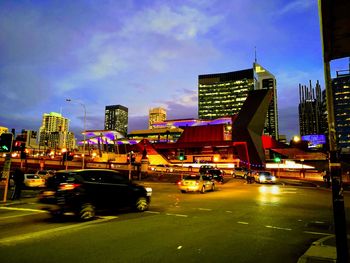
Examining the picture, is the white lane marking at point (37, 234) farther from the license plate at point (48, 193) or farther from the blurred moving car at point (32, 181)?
the blurred moving car at point (32, 181)

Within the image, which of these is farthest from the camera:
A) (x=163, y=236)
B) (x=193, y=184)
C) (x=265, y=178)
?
(x=265, y=178)

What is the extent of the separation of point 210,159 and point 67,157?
54.0 meters

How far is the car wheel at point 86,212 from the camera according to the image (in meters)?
10.1

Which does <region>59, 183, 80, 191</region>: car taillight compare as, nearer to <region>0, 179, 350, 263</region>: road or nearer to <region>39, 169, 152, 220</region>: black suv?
<region>39, 169, 152, 220</region>: black suv

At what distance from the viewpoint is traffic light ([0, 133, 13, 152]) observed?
15773mm

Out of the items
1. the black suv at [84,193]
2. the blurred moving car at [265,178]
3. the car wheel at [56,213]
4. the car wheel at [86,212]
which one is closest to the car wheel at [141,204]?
the black suv at [84,193]

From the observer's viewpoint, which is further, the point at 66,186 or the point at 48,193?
the point at 48,193

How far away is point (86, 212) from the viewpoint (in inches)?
403

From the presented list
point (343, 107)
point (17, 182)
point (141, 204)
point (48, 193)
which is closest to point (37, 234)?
point (48, 193)

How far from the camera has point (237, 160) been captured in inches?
2955

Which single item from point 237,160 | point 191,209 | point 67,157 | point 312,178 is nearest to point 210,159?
point 237,160

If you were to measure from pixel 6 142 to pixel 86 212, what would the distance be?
8.56m

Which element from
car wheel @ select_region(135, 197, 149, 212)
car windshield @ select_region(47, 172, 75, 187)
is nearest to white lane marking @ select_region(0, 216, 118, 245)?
car windshield @ select_region(47, 172, 75, 187)

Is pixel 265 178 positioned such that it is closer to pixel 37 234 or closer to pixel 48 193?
pixel 48 193
